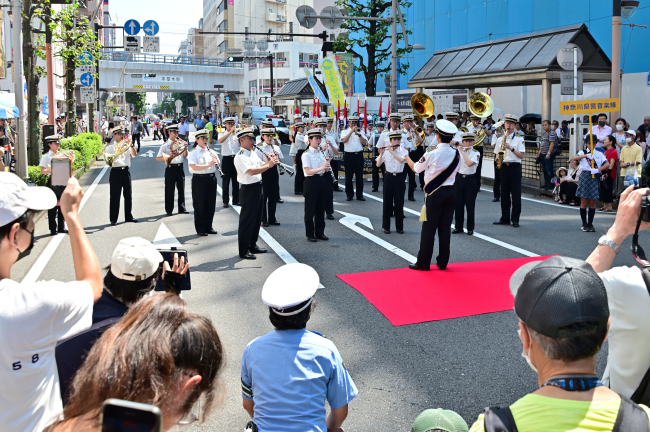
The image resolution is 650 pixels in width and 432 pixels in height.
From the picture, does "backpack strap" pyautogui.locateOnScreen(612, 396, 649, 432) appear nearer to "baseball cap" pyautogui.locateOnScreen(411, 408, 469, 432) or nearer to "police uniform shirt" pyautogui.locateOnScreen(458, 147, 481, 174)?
"baseball cap" pyautogui.locateOnScreen(411, 408, 469, 432)

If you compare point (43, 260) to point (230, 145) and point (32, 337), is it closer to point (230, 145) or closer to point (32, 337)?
point (230, 145)

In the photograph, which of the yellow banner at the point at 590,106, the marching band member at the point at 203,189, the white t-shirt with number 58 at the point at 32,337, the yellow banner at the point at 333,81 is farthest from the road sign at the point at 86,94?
the white t-shirt with number 58 at the point at 32,337

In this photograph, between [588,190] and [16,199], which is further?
[588,190]

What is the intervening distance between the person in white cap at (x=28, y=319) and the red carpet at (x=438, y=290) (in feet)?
14.7

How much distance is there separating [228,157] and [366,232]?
5.23 metres

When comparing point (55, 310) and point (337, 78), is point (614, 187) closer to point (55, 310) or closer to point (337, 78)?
point (337, 78)

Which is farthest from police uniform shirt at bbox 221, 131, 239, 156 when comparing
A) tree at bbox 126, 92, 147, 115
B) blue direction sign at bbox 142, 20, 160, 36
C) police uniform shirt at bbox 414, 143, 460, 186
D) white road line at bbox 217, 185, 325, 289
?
tree at bbox 126, 92, 147, 115

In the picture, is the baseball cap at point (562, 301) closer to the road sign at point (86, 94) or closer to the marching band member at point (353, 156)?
the marching band member at point (353, 156)

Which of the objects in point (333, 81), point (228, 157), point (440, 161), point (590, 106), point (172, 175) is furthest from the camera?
point (333, 81)

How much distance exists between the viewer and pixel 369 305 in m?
7.16

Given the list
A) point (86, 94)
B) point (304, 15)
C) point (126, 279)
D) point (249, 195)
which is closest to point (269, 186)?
point (249, 195)

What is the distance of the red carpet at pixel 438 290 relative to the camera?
6.88 metres

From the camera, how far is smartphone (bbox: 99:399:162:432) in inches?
50.2

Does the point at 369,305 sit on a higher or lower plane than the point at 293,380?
lower
